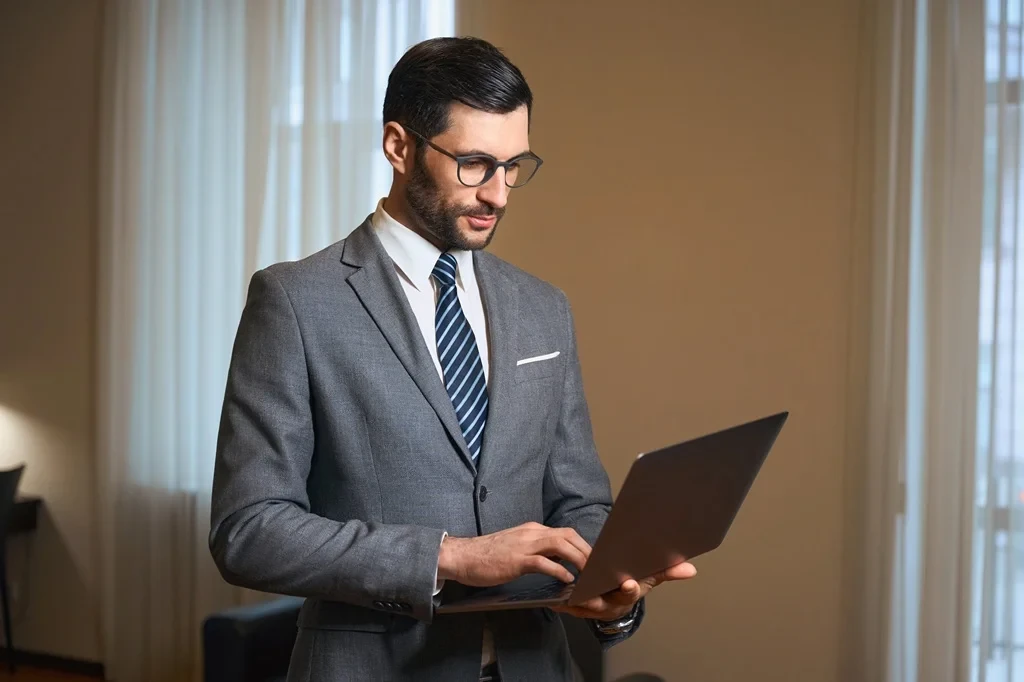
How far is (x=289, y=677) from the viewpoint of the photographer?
5.32 feet

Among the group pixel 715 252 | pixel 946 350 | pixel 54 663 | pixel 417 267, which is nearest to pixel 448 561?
pixel 417 267

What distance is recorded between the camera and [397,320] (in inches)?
63.2

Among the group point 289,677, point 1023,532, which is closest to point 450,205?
point 289,677

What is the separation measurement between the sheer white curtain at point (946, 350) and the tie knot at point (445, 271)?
2052mm

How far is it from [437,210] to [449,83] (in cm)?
19

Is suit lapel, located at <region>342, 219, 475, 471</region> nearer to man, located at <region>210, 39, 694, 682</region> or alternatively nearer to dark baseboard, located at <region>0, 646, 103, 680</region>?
man, located at <region>210, 39, 694, 682</region>

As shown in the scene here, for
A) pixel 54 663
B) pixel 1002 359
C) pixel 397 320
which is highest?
pixel 397 320

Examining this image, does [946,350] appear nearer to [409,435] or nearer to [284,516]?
[409,435]

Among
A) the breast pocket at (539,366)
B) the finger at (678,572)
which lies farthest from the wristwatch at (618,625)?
the breast pocket at (539,366)

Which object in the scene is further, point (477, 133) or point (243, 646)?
point (243, 646)

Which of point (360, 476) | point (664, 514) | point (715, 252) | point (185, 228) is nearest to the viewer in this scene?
point (664, 514)

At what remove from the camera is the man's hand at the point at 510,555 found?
1.42m

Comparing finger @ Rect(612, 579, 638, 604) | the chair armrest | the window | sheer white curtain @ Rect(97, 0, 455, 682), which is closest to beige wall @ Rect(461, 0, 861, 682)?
the window

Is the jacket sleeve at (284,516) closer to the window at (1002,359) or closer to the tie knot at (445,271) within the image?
the tie knot at (445,271)
